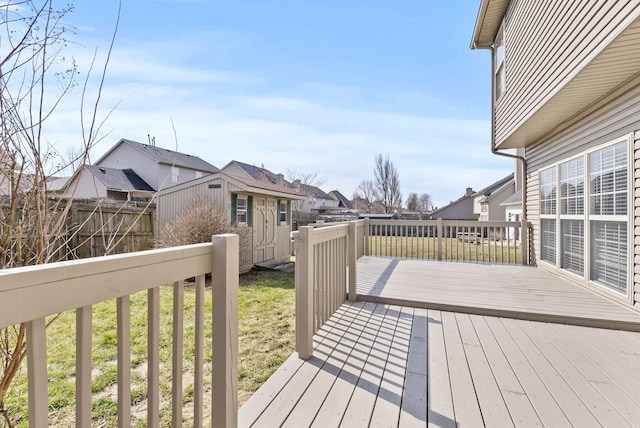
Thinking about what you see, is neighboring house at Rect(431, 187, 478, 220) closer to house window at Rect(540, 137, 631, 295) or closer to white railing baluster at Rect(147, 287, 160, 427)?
house window at Rect(540, 137, 631, 295)

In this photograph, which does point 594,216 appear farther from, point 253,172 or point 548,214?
point 253,172

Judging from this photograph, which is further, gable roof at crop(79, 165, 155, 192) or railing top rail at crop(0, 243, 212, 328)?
gable roof at crop(79, 165, 155, 192)

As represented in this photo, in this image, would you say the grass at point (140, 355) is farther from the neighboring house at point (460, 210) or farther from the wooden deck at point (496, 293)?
the neighboring house at point (460, 210)

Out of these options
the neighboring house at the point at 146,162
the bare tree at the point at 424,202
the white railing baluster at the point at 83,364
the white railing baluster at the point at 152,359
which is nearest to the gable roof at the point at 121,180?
the neighboring house at the point at 146,162

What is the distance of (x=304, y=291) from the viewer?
2.49 metres

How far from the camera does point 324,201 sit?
1640 inches

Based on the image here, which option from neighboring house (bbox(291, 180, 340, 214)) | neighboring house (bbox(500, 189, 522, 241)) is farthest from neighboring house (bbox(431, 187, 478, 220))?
neighboring house (bbox(500, 189, 522, 241))

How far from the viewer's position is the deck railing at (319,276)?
248 centimetres

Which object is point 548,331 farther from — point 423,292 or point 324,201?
point 324,201

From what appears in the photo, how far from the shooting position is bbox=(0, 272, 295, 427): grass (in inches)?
86.0

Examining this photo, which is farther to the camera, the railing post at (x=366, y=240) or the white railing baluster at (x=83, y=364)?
the railing post at (x=366, y=240)

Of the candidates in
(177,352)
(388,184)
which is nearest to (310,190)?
(388,184)

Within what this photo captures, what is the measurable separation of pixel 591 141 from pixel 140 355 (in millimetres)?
5885

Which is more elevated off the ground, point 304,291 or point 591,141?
point 591,141
